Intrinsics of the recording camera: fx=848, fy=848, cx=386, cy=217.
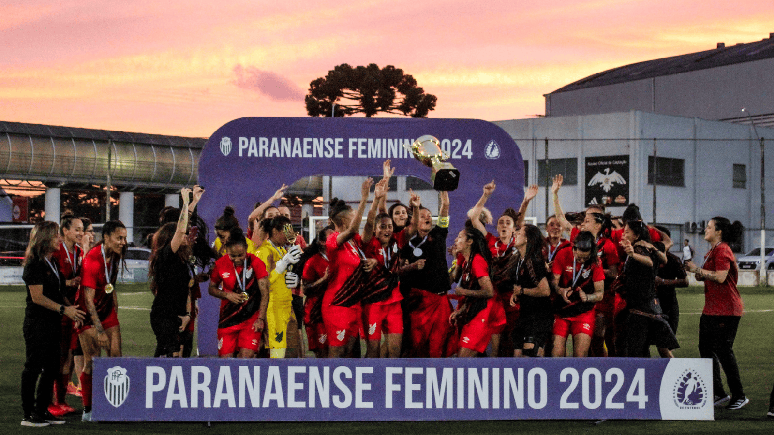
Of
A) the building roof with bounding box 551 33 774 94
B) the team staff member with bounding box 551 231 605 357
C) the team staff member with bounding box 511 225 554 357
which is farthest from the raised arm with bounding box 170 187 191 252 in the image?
the building roof with bounding box 551 33 774 94

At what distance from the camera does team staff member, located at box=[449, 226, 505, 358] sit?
24.8ft

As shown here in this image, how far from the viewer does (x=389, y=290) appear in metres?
7.99

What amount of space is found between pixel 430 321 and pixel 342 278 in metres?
0.99

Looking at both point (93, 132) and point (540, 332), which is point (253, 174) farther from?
point (93, 132)

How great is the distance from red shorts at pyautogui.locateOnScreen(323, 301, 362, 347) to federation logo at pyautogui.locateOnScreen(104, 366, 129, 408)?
1978 mm

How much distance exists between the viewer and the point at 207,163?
11.0 meters

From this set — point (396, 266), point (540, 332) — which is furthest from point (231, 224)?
point (540, 332)

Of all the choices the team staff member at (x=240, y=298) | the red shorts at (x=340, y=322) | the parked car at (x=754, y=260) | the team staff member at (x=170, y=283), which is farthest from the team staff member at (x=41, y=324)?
the parked car at (x=754, y=260)

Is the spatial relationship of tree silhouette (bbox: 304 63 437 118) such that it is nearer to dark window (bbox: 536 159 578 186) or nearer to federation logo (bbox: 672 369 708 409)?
dark window (bbox: 536 159 578 186)

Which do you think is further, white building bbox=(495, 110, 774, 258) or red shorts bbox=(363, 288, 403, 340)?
white building bbox=(495, 110, 774, 258)

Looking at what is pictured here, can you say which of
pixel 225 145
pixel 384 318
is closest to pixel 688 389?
pixel 384 318

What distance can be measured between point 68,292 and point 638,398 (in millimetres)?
4852

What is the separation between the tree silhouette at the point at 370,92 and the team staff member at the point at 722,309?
3820 centimetres

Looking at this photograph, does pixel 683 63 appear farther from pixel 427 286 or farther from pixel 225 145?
pixel 427 286
